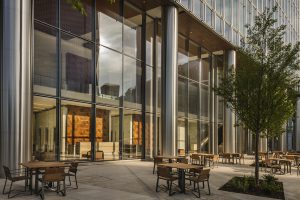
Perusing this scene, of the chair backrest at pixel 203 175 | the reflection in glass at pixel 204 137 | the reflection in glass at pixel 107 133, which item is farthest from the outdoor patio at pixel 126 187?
the reflection in glass at pixel 204 137

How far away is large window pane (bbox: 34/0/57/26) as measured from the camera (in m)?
14.8

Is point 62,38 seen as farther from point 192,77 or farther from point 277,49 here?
point 192,77

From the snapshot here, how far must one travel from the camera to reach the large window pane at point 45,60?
568 inches

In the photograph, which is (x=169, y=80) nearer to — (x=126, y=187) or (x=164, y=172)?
(x=126, y=187)

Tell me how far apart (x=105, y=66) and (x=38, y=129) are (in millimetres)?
5795

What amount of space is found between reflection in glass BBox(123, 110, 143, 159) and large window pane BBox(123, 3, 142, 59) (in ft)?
13.2

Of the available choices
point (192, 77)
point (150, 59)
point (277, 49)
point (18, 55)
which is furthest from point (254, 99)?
point (192, 77)

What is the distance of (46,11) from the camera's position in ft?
49.5

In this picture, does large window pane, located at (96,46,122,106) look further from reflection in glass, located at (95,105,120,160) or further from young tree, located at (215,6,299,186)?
young tree, located at (215,6,299,186)

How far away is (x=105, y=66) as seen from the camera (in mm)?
18375

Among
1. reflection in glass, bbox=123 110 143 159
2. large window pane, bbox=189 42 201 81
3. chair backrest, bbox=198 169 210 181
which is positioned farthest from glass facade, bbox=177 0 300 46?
chair backrest, bbox=198 169 210 181

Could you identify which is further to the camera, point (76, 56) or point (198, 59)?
point (198, 59)

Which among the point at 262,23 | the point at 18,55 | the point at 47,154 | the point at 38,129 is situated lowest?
the point at 47,154

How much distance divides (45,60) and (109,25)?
18.1ft
